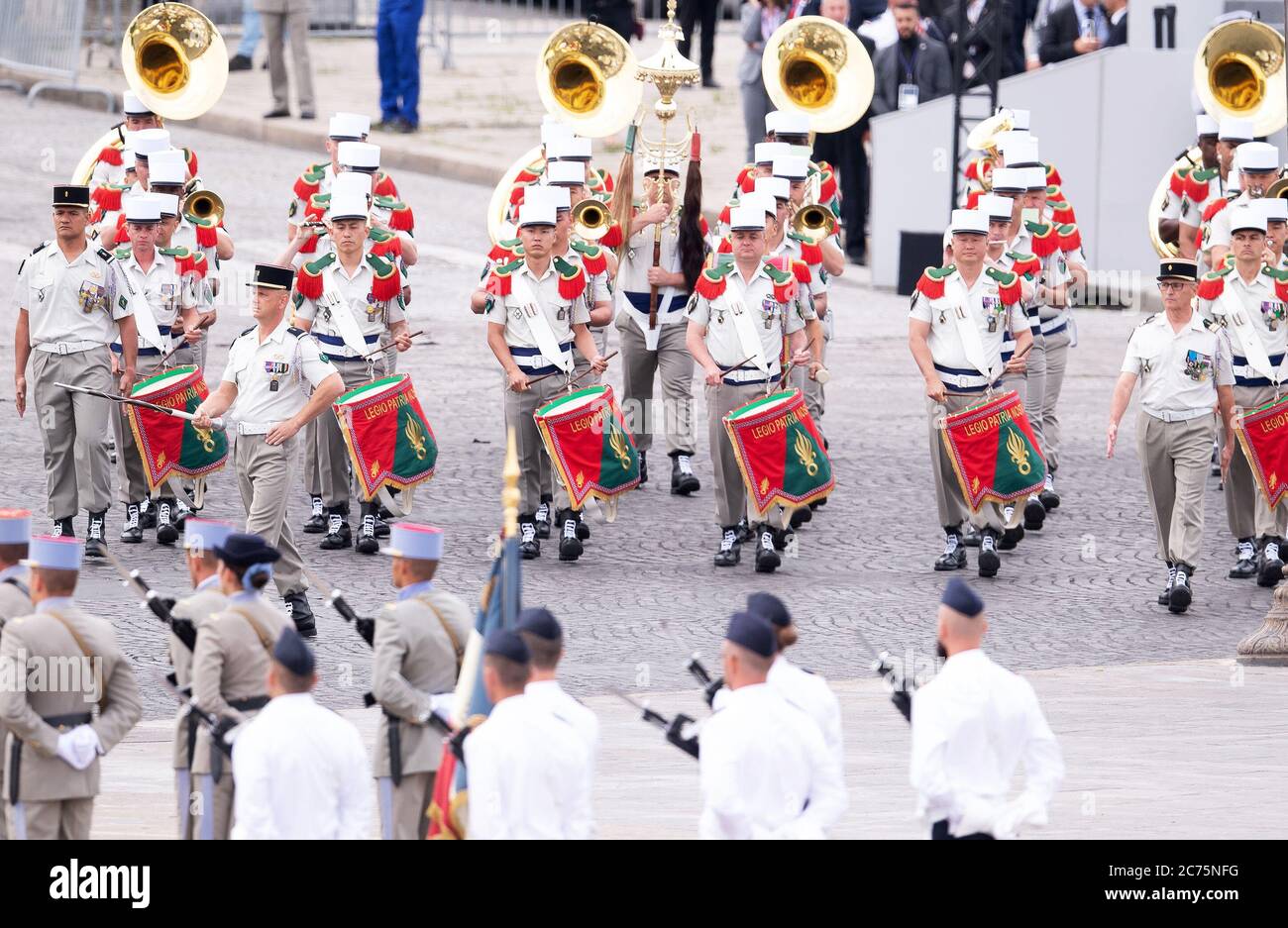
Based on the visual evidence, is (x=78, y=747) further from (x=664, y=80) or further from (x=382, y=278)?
(x=664, y=80)

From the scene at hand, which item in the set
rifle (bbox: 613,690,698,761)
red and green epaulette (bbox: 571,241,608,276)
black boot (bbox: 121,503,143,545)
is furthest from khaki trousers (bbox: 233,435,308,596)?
rifle (bbox: 613,690,698,761)

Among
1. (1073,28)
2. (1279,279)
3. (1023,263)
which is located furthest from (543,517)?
(1073,28)

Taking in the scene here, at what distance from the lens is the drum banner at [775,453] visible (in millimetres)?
14219

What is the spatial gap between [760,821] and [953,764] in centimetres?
71

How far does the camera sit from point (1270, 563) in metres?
14.3

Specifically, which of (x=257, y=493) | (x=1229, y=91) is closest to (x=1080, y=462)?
(x=1229, y=91)

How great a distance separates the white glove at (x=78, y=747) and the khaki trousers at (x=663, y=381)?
791cm

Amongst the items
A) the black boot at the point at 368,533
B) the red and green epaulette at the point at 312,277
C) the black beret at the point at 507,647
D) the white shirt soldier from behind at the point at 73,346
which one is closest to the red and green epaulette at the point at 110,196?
the white shirt soldier from behind at the point at 73,346

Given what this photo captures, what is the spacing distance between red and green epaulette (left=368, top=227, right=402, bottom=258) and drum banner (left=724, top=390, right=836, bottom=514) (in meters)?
2.36

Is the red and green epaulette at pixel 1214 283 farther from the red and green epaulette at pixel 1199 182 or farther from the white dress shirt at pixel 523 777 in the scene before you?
the white dress shirt at pixel 523 777

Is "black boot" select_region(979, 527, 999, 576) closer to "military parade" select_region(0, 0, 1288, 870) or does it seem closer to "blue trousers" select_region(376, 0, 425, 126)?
"military parade" select_region(0, 0, 1288, 870)

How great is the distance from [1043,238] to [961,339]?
1.90m

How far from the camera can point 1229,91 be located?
59.8ft

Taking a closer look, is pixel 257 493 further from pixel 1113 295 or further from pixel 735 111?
pixel 735 111
